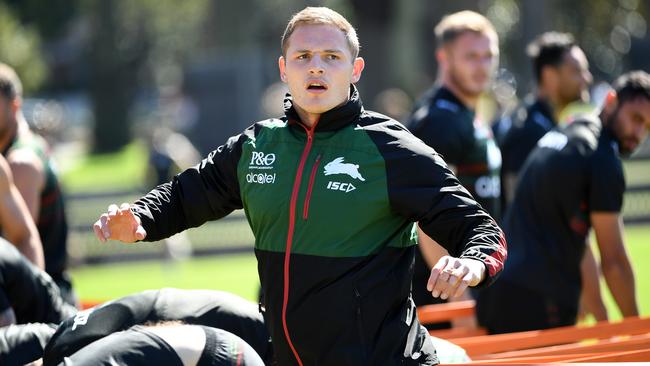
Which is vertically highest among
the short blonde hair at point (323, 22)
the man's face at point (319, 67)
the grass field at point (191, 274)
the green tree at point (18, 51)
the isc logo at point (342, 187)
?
the short blonde hair at point (323, 22)

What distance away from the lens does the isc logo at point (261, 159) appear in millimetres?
4312

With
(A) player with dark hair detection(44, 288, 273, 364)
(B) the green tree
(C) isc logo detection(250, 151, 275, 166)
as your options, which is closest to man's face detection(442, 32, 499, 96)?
(A) player with dark hair detection(44, 288, 273, 364)

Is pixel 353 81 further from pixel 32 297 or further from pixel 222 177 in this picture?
pixel 32 297

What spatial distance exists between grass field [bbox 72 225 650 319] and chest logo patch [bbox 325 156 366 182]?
9.89 m

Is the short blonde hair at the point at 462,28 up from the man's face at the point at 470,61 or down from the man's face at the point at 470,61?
up

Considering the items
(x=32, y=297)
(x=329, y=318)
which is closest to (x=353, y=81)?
(x=329, y=318)

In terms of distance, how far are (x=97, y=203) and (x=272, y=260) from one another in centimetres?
1652

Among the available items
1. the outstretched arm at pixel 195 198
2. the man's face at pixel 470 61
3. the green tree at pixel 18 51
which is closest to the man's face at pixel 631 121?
the man's face at pixel 470 61

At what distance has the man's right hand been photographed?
429cm

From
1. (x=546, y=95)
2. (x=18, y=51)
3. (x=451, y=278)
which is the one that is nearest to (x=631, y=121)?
(x=546, y=95)

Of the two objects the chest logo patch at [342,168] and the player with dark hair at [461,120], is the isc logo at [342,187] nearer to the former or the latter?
the chest logo patch at [342,168]

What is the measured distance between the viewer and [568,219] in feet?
21.7

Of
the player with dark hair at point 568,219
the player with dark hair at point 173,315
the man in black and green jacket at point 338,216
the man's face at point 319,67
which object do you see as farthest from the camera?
the player with dark hair at point 568,219

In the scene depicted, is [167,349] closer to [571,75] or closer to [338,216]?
[338,216]
